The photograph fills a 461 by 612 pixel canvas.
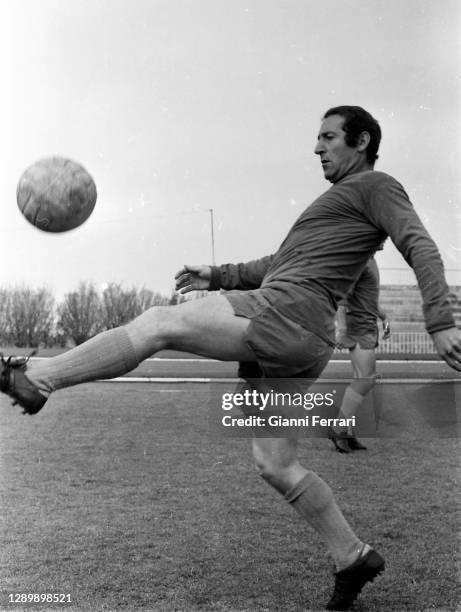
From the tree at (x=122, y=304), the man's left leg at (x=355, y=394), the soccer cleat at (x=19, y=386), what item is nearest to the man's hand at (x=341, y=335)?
the man's left leg at (x=355, y=394)

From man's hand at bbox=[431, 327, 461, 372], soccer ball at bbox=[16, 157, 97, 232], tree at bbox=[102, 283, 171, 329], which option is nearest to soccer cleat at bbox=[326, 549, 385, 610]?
man's hand at bbox=[431, 327, 461, 372]

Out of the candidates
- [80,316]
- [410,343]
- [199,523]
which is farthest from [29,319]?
[199,523]

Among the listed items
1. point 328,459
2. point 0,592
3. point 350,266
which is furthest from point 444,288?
point 328,459

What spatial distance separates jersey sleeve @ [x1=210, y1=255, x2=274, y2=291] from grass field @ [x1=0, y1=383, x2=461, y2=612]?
55.1 inches

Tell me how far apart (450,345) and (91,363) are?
4.52 feet

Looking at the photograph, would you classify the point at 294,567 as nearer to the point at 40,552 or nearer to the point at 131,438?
the point at 40,552

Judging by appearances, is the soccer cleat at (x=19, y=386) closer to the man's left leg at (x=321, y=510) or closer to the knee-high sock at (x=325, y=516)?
the man's left leg at (x=321, y=510)

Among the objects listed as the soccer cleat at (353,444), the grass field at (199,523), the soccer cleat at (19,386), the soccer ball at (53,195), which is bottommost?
the soccer cleat at (353,444)

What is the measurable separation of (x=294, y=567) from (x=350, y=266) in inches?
60.6

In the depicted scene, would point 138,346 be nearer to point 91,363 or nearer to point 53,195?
point 91,363

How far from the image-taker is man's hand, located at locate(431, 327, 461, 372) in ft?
9.92

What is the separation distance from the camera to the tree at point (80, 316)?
32969 millimetres

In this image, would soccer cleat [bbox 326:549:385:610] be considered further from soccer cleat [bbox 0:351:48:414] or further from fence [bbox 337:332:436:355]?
fence [bbox 337:332:436:355]

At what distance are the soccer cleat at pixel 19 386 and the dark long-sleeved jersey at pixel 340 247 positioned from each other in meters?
1.03
